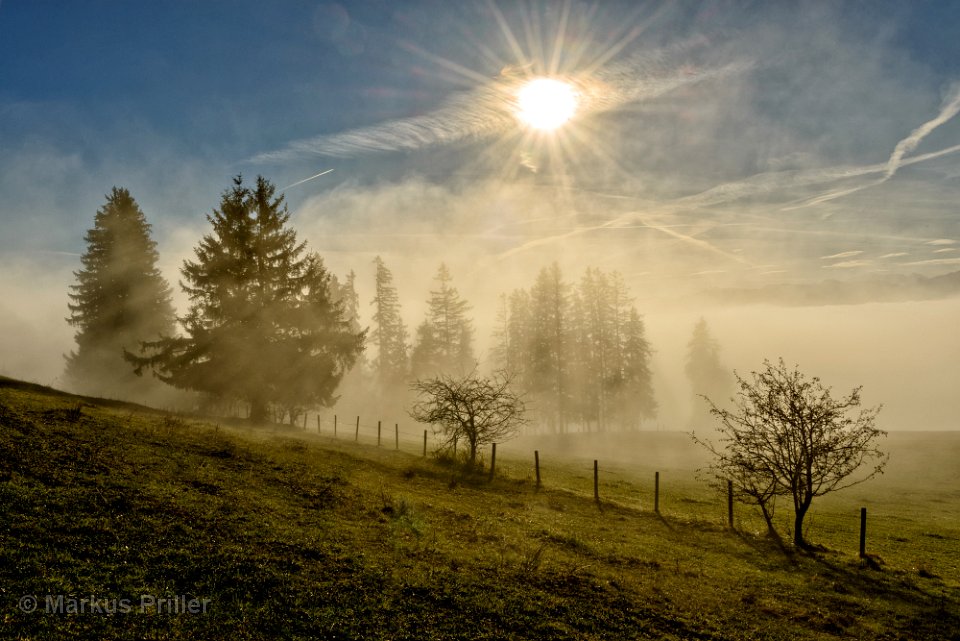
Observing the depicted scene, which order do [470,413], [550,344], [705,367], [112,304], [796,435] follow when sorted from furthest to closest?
[705,367] → [550,344] → [112,304] → [470,413] → [796,435]

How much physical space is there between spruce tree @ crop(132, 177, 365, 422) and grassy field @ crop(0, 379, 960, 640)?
Result: 10539 millimetres

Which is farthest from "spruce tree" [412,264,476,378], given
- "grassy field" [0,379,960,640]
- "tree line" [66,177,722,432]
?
"grassy field" [0,379,960,640]

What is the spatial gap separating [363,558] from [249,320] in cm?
2525

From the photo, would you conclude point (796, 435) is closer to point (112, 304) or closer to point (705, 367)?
point (112, 304)

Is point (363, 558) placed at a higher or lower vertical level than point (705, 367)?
lower

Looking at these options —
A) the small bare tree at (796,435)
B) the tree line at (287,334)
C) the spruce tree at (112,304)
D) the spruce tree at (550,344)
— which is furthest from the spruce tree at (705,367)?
the spruce tree at (112,304)

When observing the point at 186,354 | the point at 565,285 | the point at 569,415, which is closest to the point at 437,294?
the point at 565,285

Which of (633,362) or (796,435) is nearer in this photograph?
(796,435)

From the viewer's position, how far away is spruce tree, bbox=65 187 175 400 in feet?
135

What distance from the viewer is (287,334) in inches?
1308

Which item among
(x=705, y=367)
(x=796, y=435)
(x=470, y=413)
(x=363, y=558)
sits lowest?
(x=363, y=558)

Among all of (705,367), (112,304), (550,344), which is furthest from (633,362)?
(112,304)

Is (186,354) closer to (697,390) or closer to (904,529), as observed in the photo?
(904,529)

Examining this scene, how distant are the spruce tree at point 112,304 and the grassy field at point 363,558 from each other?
77.1 feet
